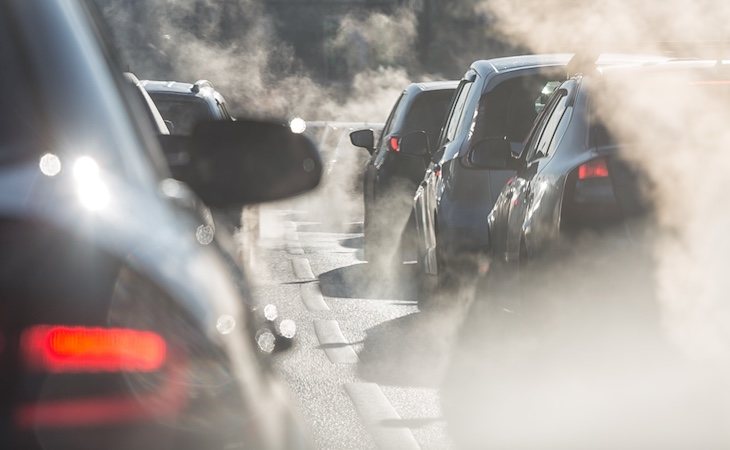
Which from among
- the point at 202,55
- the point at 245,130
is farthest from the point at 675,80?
the point at 202,55

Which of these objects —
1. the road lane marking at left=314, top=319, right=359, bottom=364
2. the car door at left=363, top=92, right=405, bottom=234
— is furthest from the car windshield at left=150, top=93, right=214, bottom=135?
the car door at left=363, top=92, right=405, bottom=234

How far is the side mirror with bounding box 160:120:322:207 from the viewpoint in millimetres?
2404

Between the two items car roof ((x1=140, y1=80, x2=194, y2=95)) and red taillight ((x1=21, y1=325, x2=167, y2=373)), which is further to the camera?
car roof ((x1=140, y1=80, x2=194, y2=95))

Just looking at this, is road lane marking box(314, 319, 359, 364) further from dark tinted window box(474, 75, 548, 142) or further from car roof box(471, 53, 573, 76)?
car roof box(471, 53, 573, 76)

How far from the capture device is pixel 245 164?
245 centimetres

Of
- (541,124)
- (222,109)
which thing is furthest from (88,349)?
(222,109)

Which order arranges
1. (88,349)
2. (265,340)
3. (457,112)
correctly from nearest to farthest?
1. (88,349)
2. (265,340)
3. (457,112)

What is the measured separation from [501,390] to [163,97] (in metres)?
5.04

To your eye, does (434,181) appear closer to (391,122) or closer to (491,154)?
(491,154)

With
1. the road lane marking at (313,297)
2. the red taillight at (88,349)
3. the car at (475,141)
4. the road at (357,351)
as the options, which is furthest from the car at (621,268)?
the red taillight at (88,349)

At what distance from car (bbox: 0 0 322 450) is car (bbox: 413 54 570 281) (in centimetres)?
775

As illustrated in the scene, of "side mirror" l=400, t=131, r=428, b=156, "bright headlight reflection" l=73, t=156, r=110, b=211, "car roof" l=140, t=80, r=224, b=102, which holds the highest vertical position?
"car roof" l=140, t=80, r=224, b=102

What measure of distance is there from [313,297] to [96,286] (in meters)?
10.7

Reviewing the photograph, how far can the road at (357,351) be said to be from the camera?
688cm
